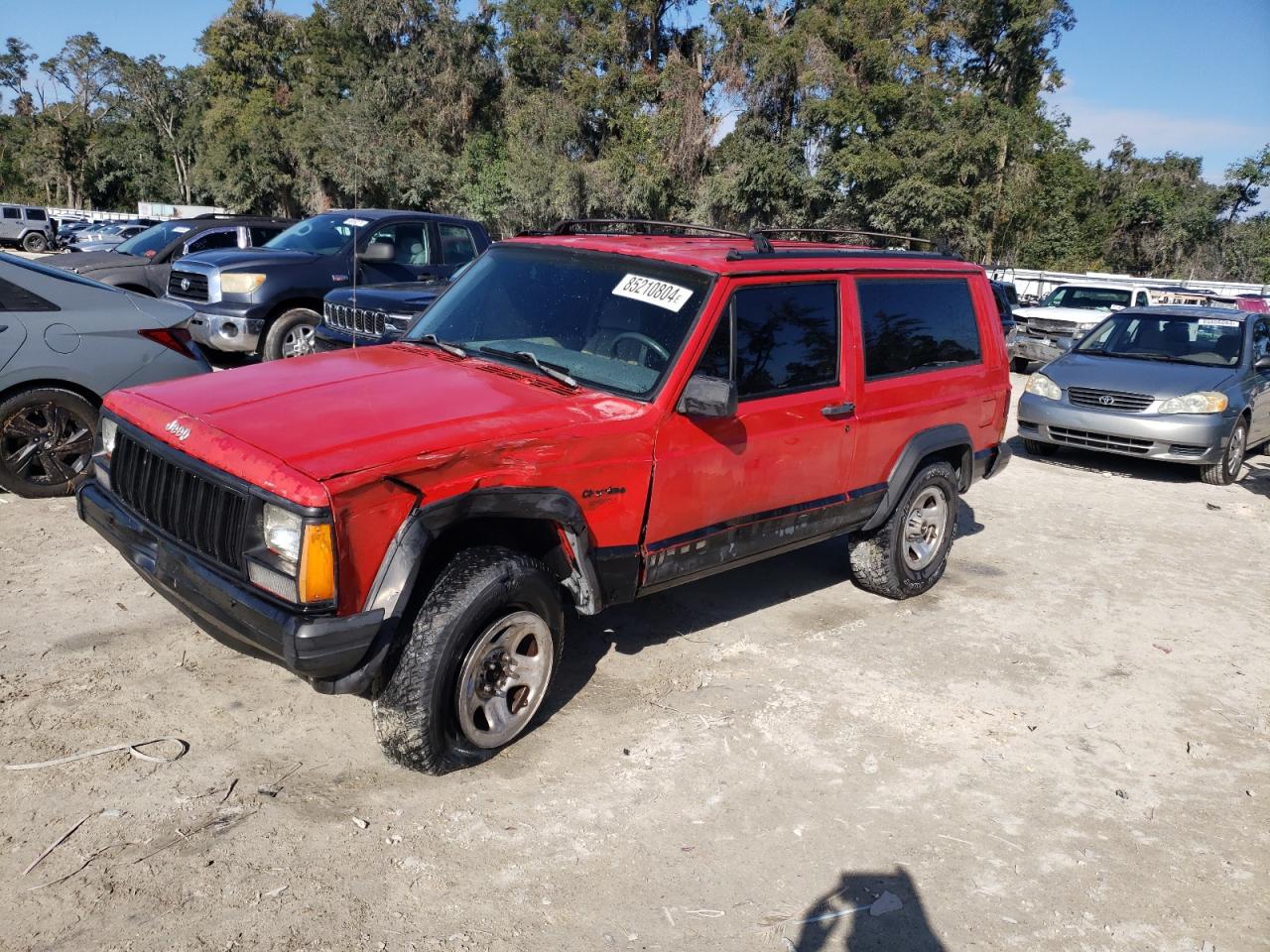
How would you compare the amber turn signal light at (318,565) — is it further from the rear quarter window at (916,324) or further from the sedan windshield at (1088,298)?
the sedan windshield at (1088,298)

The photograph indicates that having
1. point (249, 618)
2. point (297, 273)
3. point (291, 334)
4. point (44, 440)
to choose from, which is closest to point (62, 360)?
point (44, 440)

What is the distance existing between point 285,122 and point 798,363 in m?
57.4

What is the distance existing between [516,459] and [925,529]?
3.36 m

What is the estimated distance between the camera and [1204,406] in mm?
9492

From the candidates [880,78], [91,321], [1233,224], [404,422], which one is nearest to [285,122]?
[880,78]

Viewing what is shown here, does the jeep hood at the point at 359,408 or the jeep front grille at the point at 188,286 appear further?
the jeep front grille at the point at 188,286

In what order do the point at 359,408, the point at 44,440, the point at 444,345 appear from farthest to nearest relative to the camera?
the point at 44,440
the point at 444,345
the point at 359,408

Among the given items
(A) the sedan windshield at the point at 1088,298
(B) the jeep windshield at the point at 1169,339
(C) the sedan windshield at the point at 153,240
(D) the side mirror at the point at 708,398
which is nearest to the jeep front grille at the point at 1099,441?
(B) the jeep windshield at the point at 1169,339

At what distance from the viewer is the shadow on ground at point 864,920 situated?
9.95ft

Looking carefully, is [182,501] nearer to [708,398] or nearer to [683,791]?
[708,398]

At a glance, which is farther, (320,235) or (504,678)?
(320,235)

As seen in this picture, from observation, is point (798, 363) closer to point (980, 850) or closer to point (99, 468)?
point (980, 850)

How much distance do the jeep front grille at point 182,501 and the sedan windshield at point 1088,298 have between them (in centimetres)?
1875

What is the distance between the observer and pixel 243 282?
33.0 ft
